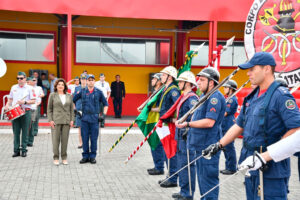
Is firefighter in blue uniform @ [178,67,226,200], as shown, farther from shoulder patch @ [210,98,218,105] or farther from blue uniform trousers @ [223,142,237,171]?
blue uniform trousers @ [223,142,237,171]

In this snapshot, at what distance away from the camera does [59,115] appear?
7.73 m

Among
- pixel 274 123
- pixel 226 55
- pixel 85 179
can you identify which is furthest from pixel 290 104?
pixel 226 55

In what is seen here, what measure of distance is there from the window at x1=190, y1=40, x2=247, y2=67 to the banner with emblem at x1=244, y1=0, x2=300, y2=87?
36.2ft

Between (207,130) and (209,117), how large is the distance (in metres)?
0.24

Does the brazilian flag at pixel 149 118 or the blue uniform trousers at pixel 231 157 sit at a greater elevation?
the brazilian flag at pixel 149 118

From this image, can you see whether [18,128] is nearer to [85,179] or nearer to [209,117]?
[85,179]

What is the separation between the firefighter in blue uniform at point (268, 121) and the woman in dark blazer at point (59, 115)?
536cm

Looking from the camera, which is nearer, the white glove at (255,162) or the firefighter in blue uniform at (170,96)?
the white glove at (255,162)

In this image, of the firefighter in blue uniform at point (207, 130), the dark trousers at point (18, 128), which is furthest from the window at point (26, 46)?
the firefighter in blue uniform at point (207, 130)

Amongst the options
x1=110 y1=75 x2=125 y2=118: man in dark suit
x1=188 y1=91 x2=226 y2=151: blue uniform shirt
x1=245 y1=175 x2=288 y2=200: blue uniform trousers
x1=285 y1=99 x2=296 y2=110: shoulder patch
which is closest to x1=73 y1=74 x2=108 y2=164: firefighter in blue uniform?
x1=188 y1=91 x2=226 y2=151: blue uniform shirt

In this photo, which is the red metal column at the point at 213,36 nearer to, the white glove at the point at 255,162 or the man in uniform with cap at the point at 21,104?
the man in uniform with cap at the point at 21,104

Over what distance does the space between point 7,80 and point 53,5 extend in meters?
4.94

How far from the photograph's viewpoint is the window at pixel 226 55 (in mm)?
17906

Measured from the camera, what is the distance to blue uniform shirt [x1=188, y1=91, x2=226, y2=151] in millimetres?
4547
